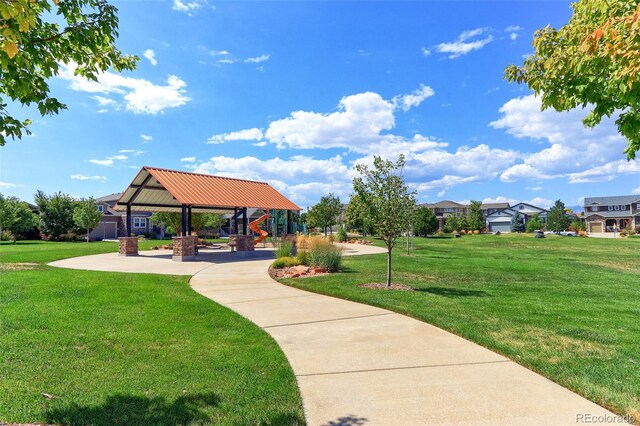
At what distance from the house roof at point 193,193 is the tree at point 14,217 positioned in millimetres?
19863

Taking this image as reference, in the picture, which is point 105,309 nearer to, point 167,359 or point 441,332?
point 167,359

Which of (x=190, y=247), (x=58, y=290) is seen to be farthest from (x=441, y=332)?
(x=190, y=247)

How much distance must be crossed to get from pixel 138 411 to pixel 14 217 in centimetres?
4527

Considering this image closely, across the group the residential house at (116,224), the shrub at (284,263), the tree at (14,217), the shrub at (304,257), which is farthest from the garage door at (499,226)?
the tree at (14,217)

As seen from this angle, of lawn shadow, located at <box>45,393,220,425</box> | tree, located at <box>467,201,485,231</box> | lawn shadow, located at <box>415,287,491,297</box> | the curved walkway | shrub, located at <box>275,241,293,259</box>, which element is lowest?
lawn shadow, located at <box>415,287,491,297</box>

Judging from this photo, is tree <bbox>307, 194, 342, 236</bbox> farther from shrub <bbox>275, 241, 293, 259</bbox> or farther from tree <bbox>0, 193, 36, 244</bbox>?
tree <bbox>0, 193, 36, 244</bbox>

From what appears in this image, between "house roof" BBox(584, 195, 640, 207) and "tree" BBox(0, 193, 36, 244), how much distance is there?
106743 mm

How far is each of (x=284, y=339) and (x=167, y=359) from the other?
182 centimetres

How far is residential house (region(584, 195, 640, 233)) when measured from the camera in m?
77.9

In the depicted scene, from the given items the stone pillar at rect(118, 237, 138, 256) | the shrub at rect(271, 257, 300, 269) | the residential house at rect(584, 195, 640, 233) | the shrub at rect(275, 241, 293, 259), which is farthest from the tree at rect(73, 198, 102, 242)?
the residential house at rect(584, 195, 640, 233)

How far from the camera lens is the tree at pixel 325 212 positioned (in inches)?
1684

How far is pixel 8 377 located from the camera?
4.35m

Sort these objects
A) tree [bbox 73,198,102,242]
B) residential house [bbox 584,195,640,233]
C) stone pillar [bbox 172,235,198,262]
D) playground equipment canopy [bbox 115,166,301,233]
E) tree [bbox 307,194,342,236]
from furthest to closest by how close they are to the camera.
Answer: residential house [bbox 584,195,640,233], tree [bbox 307,194,342,236], tree [bbox 73,198,102,242], playground equipment canopy [bbox 115,166,301,233], stone pillar [bbox 172,235,198,262]

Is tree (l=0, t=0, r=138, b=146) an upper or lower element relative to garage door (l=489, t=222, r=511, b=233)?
upper
